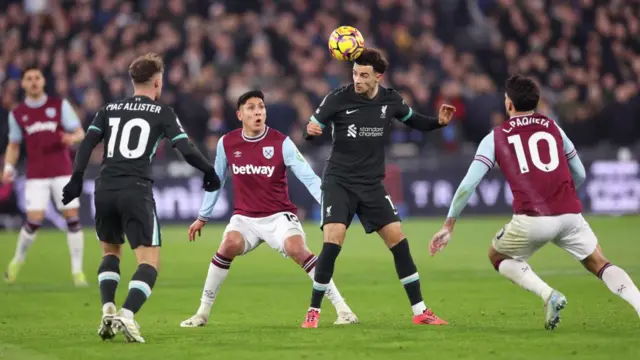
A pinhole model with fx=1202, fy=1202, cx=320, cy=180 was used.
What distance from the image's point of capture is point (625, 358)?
7.86 meters

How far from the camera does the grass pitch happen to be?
335 inches

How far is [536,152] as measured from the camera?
934 cm

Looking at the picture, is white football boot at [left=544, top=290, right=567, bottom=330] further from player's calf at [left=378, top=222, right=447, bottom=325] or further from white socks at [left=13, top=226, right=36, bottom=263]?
white socks at [left=13, top=226, right=36, bottom=263]

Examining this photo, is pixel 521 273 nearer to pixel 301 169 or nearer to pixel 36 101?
pixel 301 169

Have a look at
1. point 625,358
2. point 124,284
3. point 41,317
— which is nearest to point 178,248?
point 124,284

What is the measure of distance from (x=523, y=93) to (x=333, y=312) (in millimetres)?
3275

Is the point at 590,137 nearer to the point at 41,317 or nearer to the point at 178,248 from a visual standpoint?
the point at 178,248

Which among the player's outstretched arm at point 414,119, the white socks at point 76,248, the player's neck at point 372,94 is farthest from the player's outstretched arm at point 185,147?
the white socks at point 76,248

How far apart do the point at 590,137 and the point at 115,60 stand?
9882mm

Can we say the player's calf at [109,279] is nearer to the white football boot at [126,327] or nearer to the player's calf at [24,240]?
the white football boot at [126,327]

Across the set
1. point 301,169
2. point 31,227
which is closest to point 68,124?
point 31,227

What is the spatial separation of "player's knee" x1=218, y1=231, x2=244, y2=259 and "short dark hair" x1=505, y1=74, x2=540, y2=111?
2688 millimetres

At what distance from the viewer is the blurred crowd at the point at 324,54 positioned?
23625mm

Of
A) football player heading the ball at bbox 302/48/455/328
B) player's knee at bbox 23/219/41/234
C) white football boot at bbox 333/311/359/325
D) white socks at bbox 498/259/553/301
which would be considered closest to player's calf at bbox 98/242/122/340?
football player heading the ball at bbox 302/48/455/328
